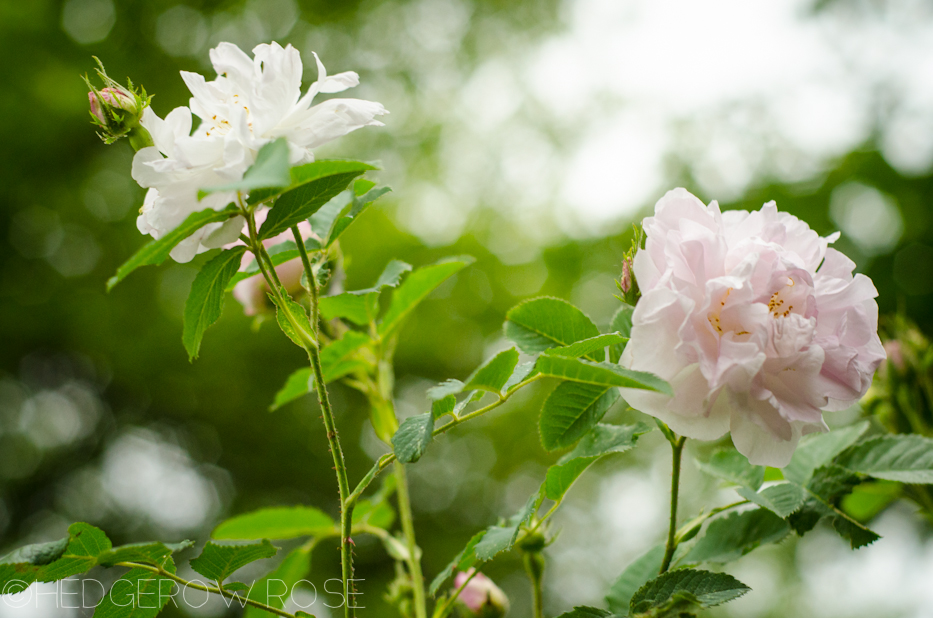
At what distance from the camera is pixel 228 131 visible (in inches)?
13.0

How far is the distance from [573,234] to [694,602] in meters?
2.83

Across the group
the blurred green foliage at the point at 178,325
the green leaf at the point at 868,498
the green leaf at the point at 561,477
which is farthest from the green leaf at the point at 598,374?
the blurred green foliage at the point at 178,325

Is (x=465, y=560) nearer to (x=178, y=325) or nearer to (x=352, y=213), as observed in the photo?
(x=352, y=213)

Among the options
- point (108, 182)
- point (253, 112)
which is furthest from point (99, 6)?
point (253, 112)

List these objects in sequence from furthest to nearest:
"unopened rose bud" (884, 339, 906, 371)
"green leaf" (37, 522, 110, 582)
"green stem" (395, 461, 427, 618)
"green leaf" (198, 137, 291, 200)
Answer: "unopened rose bud" (884, 339, 906, 371) → "green stem" (395, 461, 427, 618) → "green leaf" (37, 522, 110, 582) → "green leaf" (198, 137, 291, 200)

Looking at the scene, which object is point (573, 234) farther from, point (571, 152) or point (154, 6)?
point (154, 6)

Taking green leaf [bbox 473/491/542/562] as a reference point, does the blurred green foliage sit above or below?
below

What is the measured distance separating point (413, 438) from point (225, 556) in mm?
149

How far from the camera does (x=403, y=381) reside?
3051 mm

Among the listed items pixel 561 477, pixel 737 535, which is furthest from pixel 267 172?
pixel 737 535

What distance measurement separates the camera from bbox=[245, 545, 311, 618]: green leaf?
0.51 m

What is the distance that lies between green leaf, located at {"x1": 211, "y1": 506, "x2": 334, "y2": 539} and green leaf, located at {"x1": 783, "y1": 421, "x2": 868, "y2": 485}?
1.24 ft

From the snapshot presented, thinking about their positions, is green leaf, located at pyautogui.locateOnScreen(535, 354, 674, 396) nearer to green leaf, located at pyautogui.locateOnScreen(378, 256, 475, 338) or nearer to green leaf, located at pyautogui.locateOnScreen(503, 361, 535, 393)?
green leaf, located at pyautogui.locateOnScreen(503, 361, 535, 393)

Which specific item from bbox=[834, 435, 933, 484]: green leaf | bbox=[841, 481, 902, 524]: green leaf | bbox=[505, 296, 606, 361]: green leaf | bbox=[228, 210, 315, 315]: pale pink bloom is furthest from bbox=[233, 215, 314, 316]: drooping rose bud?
bbox=[841, 481, 902, 524]: green leaf
